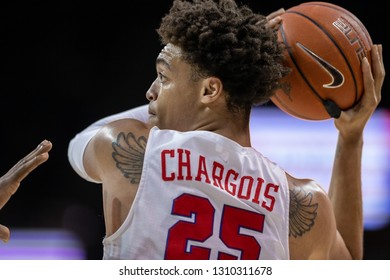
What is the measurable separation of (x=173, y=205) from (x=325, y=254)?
62 centimetres

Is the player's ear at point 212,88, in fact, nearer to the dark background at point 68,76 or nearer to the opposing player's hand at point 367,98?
the opposing player's hand at point 367,98

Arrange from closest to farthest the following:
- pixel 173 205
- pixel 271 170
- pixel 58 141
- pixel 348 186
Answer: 1. pixel 173 205
2. pixel 271 170
3. pixel 348 186
4. pixel 58 141

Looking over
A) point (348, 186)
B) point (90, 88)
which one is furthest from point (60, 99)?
point (348, 186)

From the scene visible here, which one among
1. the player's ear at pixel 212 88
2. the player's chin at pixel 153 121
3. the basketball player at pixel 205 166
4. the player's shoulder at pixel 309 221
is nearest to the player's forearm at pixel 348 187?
the basketball player at pixel 205 166

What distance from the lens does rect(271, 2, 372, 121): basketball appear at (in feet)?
8.91

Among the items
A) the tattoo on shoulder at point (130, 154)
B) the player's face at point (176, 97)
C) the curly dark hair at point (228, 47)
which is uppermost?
the curly dark hair at point (228, 47)

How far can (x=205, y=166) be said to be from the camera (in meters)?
2.37

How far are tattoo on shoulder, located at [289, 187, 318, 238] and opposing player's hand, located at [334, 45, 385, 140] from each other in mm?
517

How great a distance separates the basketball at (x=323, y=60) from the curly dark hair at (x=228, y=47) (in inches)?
7.6

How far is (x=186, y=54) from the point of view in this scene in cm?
250

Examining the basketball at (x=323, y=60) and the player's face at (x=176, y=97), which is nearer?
the player's face at (x=176, y=97)

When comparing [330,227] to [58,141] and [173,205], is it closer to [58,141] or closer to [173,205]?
[173,205]

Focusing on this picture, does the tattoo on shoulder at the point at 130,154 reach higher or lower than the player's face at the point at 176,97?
lower

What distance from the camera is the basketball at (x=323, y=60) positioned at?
8.91 ft
